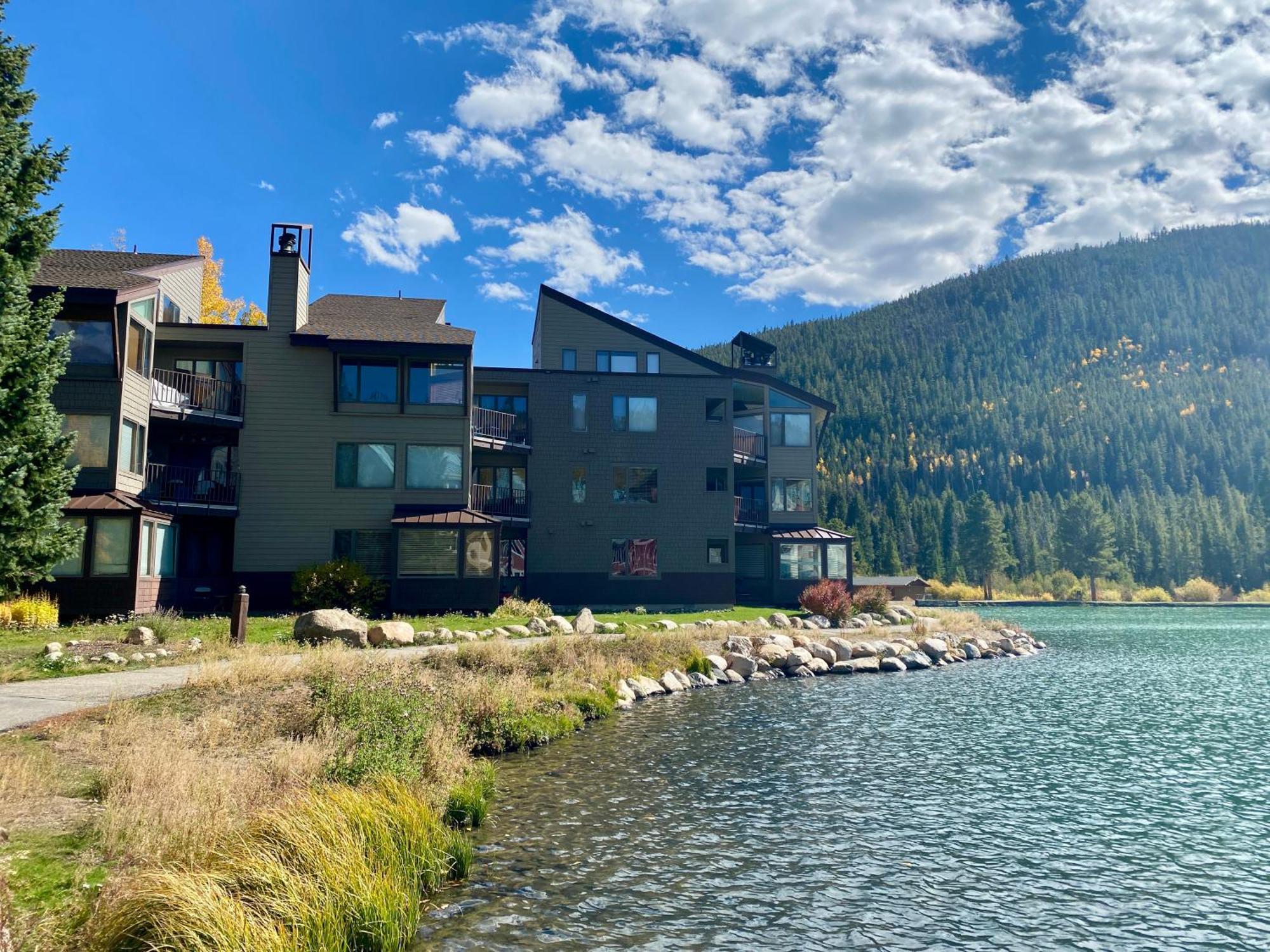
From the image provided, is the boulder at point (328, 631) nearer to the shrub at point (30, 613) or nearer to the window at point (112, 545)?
the shrub at point (30, 613)

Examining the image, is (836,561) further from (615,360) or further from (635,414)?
(615,360)

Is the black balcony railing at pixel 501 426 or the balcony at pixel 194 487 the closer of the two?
the balcony at pixel 194 487

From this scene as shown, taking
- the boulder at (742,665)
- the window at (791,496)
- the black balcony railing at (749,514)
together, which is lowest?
the boulder at (742,665)

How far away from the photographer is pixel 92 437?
2770 cm

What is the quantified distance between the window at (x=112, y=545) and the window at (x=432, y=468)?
9980mm

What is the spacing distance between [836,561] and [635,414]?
13181 millimetres

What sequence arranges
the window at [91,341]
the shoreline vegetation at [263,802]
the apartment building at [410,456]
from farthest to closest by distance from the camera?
the apartment building at [410,456] < the window at [91,341] < the shoreline vegetation at [263,802]

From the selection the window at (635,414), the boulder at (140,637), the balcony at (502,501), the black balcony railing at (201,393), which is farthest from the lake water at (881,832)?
the black balcony railing at (201,393)

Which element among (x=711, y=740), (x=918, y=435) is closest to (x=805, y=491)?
(x=711, y=740)

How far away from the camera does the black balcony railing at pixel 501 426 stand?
123 ft

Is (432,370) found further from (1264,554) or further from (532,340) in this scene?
(1264,554)

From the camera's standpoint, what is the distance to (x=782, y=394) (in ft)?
146

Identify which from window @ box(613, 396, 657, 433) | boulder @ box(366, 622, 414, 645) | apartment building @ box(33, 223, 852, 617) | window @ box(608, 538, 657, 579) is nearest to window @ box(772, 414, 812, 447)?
apartment building @ box(33, 223, 852, 617)

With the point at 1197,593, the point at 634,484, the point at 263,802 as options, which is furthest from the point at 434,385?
the point at 1197,593
